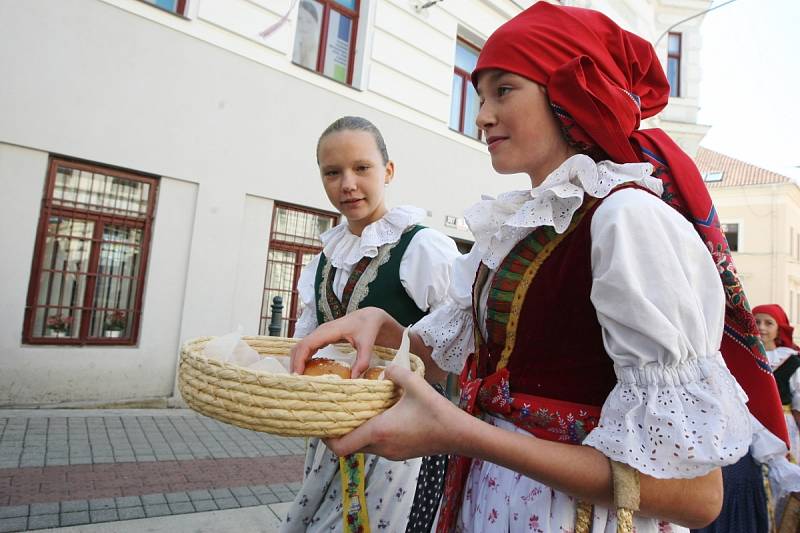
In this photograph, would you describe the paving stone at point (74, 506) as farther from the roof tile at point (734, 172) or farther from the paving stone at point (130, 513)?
the roof tile at point (734, 172)

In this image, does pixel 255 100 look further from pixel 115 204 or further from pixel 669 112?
pixel 669 112

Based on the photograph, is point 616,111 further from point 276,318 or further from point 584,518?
point 276,318

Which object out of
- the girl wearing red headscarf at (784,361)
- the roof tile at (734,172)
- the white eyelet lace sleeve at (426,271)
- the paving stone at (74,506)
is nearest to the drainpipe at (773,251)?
the roof tile at (734,172)

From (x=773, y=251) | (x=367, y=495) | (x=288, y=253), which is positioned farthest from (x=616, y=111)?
(x=773, y=251)

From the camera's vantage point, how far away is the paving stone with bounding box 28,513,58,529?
289 cm

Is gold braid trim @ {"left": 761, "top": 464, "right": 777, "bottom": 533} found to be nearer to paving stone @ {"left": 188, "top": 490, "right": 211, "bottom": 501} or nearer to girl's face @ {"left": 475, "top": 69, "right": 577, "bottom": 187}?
girl's face @ {"left": 475, "top": 69, "right": 577, "bottom": 187}

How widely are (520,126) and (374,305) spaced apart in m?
1.08

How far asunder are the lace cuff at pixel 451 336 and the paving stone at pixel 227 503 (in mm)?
2640

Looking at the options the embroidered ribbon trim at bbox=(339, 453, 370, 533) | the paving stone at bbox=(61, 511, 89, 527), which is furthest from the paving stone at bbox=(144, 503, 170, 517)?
the embroidered ribbon trim at bbox=(339, 453, 370, 533)

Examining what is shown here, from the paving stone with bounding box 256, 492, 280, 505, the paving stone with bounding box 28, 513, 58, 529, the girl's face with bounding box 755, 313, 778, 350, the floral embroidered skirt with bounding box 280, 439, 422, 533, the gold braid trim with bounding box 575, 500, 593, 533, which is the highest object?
the girl's face with bounding box 755, 313, 778, 350

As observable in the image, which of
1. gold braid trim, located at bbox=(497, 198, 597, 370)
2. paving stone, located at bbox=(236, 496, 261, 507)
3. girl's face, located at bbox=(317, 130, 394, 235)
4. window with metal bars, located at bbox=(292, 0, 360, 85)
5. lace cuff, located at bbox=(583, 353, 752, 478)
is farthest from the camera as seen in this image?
window with metal bars, located at bbox=(292, 0, 360, 85)

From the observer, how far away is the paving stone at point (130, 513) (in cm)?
310

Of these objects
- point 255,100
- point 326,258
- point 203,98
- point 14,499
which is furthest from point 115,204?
point 326,258

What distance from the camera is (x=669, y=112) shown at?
1395 cm
